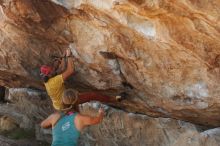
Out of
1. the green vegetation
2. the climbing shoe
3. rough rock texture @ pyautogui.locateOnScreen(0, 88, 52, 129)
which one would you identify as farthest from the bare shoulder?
the green vegetation

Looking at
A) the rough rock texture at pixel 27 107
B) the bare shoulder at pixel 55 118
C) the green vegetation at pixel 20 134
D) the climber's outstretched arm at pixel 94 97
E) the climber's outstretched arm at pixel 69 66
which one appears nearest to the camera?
the bare shoulder at pixel 55 118

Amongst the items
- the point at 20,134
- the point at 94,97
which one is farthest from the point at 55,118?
the point at 20,134

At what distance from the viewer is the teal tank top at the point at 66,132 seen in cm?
699

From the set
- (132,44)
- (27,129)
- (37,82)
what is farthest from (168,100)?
(27,129)

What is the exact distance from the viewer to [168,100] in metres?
8.05

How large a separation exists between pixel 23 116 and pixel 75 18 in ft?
16.9

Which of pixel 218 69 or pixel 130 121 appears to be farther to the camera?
pixel 130 121

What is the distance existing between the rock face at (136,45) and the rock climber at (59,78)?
6.9 inches

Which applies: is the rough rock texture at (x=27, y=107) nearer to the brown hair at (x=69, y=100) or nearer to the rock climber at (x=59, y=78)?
the rock climber at (x=59, y=78)

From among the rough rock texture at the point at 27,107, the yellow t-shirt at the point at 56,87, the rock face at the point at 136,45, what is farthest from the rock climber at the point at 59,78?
the rough rock texture at the point at 27,107

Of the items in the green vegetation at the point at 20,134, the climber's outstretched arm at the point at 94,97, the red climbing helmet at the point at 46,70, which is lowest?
the green vegetation at the point at 20,134

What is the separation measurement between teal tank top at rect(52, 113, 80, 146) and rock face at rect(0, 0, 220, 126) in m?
1.58

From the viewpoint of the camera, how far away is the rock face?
22.0ft

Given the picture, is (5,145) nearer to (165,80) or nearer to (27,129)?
(27,129)
